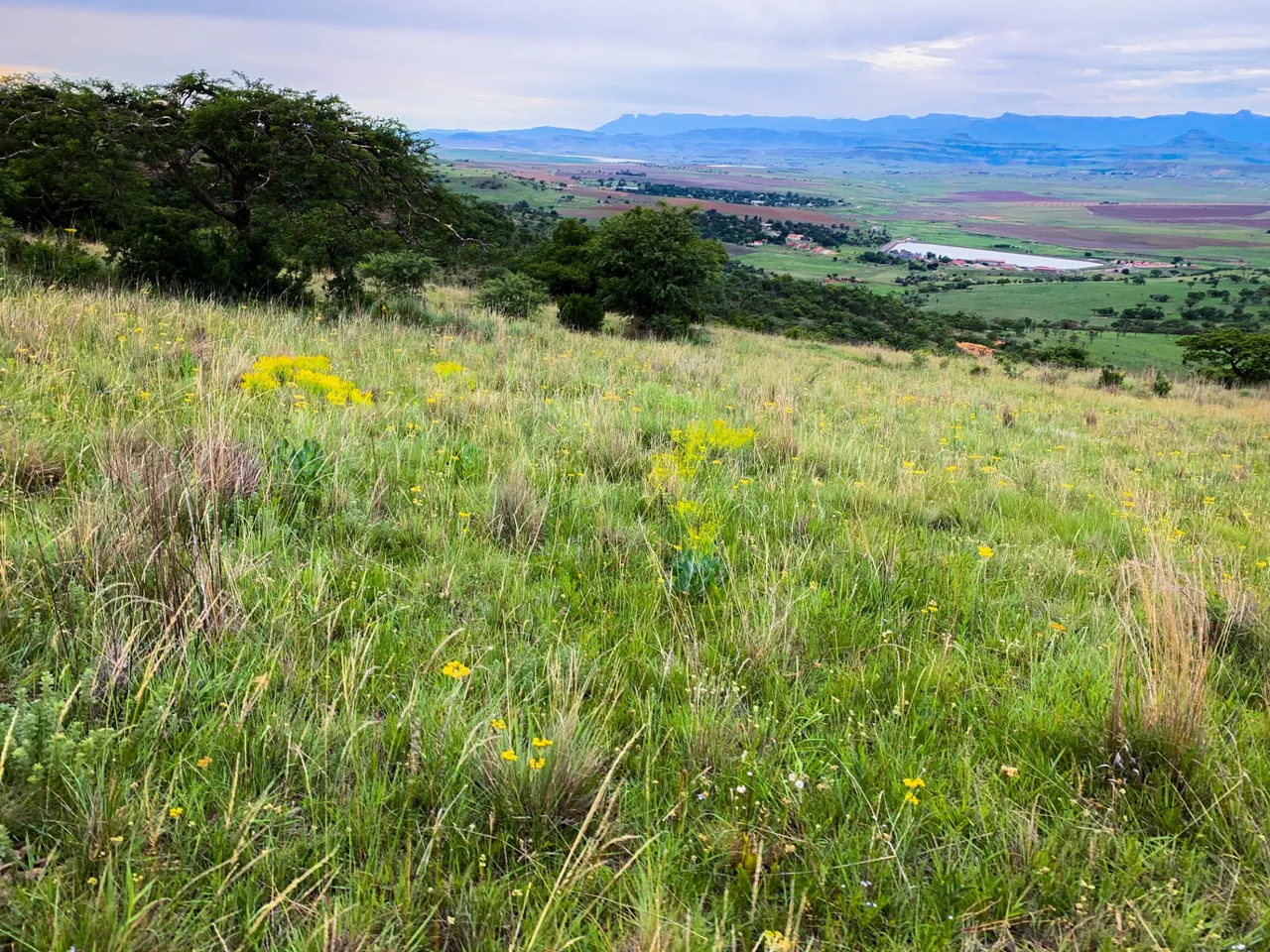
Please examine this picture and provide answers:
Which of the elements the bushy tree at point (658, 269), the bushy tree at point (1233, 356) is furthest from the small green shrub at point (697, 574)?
the bushy tree at point (1233, 356)

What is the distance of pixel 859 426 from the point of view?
21.8 ft

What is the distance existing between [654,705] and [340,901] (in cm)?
90

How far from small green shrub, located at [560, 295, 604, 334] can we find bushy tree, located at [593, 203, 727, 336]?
2.92 metres

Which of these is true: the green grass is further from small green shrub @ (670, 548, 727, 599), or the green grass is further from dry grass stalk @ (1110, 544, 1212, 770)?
dry grass stalk @ (1110, 544, 1212, 770)

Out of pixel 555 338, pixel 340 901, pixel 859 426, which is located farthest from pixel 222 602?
pixel 555 338

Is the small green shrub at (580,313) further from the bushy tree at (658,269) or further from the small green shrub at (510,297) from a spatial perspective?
the bushy tree at (658,269)

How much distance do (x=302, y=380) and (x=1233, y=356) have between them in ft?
123

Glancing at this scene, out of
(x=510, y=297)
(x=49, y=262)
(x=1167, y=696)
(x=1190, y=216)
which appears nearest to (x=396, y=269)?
(x=510, y=297)

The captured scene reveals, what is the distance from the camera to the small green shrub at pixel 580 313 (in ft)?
57.7

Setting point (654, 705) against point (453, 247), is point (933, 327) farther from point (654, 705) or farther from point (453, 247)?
point (654, 705)

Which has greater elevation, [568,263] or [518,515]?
[568,263]

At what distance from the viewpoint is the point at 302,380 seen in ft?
15.2

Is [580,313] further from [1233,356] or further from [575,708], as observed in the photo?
[1233,356]

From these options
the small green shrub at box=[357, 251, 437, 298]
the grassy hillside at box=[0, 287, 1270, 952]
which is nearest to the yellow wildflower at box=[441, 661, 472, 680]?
the grassy hillside at box=[0, 287, 1270, 952]
